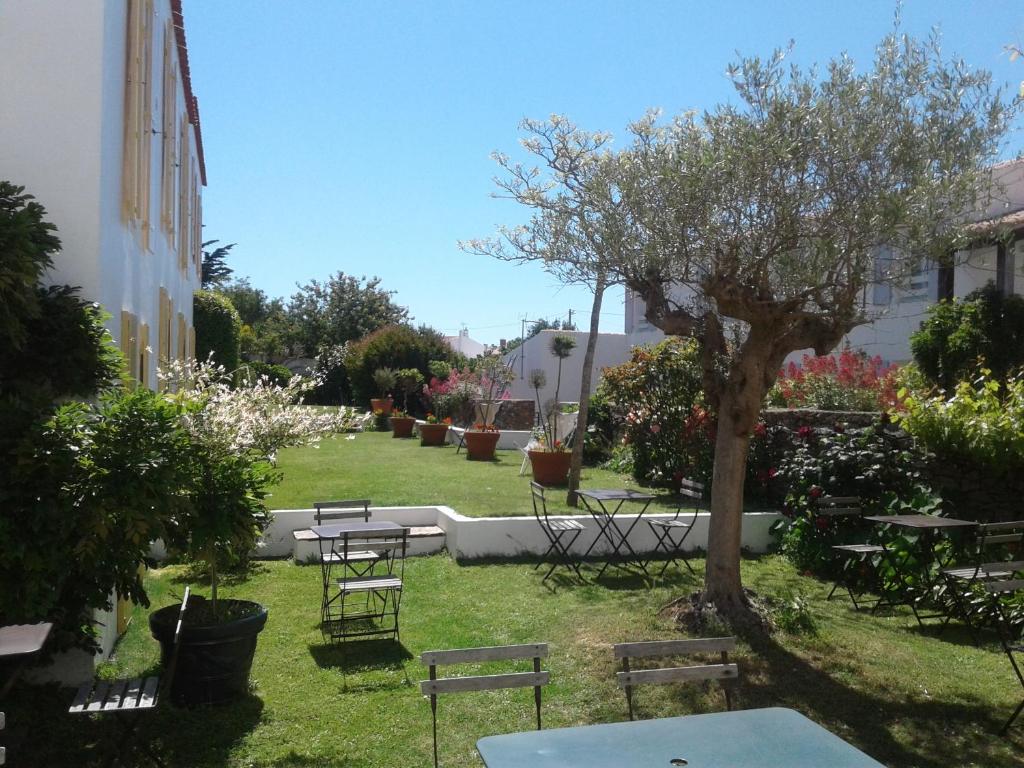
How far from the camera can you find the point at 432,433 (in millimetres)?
19781

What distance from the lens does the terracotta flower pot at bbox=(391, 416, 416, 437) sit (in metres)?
21.8

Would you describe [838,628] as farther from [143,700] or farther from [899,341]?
[899,341]

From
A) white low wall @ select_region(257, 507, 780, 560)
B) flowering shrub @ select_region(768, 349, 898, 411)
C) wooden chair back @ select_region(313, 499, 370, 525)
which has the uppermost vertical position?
flowering shrub @ select_region(768, 349, 898, 411)

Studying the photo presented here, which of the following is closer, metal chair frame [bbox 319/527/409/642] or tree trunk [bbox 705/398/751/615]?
metal chair frame [bbox 319/527/409/642]

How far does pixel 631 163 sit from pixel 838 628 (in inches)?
157

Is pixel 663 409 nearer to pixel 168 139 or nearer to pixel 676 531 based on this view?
pixel 676 531

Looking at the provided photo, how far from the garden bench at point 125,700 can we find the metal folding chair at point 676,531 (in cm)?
516

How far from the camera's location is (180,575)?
7965 mm

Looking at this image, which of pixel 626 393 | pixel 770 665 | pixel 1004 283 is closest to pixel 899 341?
pixel 1004 283

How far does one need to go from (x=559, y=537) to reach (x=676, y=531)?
169 centimetres

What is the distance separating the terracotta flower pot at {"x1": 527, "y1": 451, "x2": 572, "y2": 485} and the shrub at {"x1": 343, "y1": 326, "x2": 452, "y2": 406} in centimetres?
1474

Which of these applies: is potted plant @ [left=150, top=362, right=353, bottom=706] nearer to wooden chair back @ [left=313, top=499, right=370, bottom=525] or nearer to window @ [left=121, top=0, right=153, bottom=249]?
window @ [left=121, top=0, right=153, bottom=249]

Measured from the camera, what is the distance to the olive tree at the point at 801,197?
5738 mm

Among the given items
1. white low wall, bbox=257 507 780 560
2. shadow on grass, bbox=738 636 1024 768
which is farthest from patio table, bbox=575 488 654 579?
shadow on grass, bbox=738 636 1024 768
